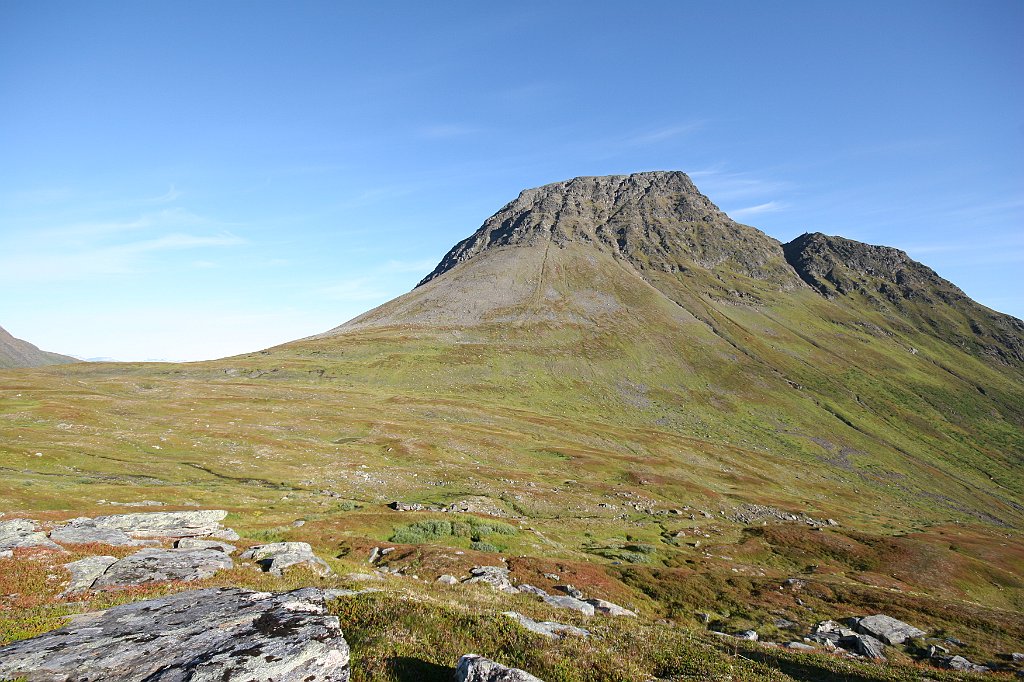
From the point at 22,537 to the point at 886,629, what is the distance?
152 feet

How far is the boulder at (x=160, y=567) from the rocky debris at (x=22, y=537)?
455 centimetres

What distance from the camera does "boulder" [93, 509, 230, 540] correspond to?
92.6ft

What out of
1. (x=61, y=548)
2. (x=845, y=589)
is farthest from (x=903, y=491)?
(x=61, y=548)

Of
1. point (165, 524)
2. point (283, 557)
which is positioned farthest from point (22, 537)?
point (283, 557)

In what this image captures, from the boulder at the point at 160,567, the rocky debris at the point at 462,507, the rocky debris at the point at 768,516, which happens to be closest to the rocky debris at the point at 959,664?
the boulder at the point at 160,567

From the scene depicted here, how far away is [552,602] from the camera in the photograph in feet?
82.2

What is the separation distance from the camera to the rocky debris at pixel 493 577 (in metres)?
27.7

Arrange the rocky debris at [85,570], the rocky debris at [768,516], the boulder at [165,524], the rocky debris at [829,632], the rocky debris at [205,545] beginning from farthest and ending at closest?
the rocky debris at [768,516]
the boulder at [165,524]
the rocky debris at [829,632]
the rocky debris at [205,545]
the rocky debris at [85,570]

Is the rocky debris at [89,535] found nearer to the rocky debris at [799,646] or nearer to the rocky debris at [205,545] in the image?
the rocky debris at [205,545]

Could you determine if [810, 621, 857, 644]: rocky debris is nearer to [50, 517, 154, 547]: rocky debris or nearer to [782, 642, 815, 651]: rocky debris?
[782, 642, 815, 651]: rocky debris

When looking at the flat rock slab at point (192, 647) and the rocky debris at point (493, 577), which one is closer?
the flat rock slab at point (192, 647)

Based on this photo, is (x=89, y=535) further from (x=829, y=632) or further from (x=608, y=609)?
(x=829, y=632)

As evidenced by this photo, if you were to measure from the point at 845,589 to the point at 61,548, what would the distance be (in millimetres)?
49285

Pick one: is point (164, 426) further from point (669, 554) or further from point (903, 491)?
point (903, 491)
